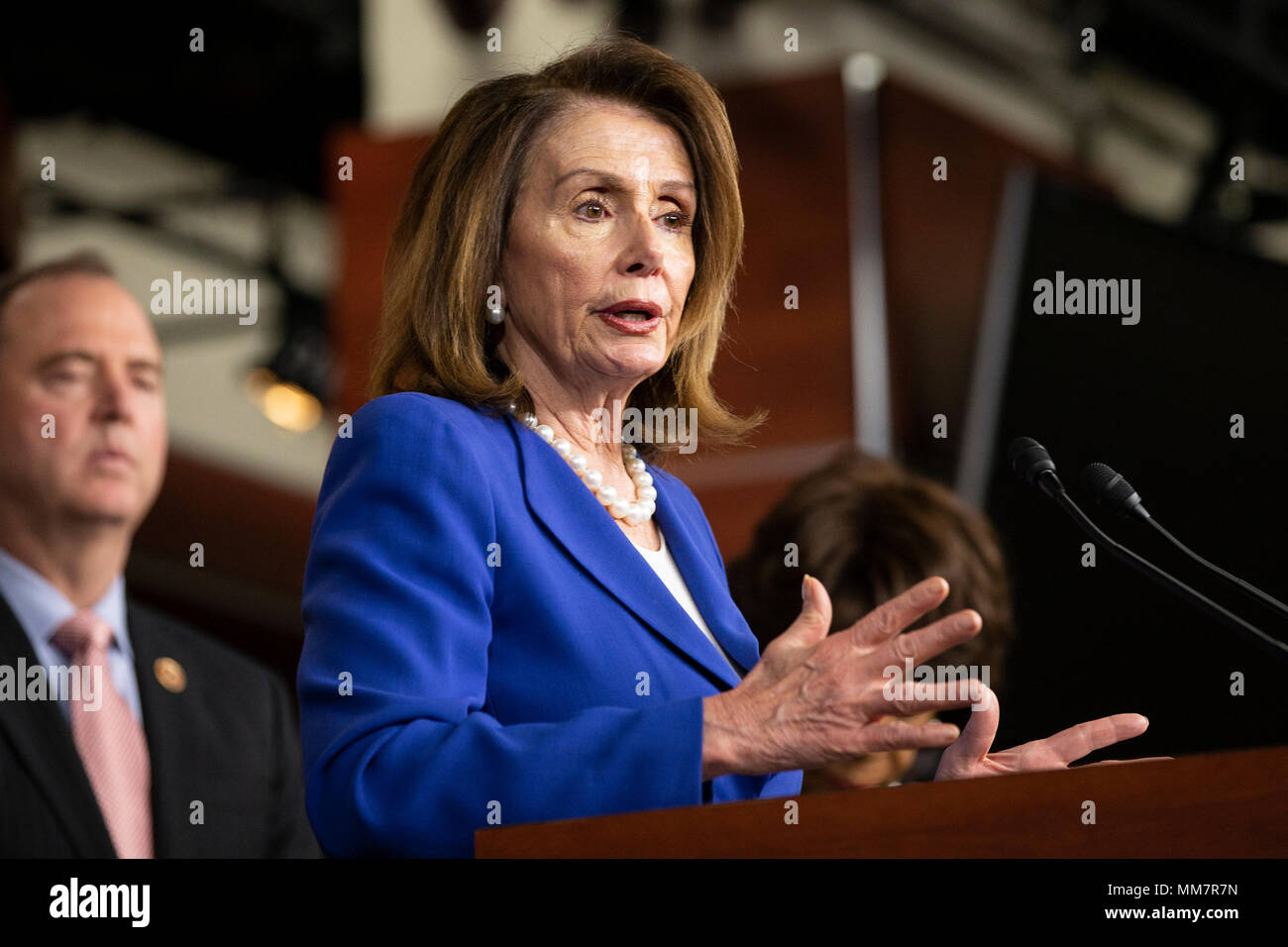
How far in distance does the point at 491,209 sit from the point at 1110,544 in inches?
23.3

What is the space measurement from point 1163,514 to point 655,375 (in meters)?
1.67

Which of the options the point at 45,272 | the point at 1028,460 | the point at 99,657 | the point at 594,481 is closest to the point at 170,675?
the point at 99,657

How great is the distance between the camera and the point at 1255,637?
130 cm

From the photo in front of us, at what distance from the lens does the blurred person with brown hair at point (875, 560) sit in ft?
8.03

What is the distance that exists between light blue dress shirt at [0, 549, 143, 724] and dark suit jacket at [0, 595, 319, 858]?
0.05 ft

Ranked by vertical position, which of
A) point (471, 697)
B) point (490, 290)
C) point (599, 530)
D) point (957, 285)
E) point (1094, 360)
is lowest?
point (471, 697)

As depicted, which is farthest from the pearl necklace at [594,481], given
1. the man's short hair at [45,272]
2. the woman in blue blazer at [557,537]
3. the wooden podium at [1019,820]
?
the man's short hair at [45,272]

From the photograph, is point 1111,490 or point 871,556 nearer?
point 1111,490

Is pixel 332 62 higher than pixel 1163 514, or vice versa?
pixel 332 62

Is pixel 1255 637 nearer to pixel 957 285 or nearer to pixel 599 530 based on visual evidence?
pixel 599 530

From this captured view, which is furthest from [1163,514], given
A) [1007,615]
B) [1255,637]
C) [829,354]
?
[1255,637]

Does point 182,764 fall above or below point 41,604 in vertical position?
below

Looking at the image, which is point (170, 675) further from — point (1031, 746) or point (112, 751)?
point (1031, 746)

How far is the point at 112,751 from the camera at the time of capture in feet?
6.84
